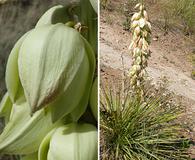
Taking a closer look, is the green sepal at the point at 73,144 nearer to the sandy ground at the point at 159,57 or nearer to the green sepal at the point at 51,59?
the green sepal at the point at 51,59

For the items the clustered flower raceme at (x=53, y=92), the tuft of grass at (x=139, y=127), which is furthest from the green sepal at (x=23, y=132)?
the tuft of grass at (x=139, y=127)

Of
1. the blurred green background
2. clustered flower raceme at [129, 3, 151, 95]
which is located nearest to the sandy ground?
clustered flower raceme at [129, 3, 151, 95]

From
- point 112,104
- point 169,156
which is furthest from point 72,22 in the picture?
point 169,156

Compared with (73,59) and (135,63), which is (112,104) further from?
(73,59)

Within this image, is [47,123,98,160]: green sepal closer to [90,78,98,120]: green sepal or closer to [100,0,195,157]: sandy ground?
[90,78,98,120]: green sepal

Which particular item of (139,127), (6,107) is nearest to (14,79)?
(6,107)
